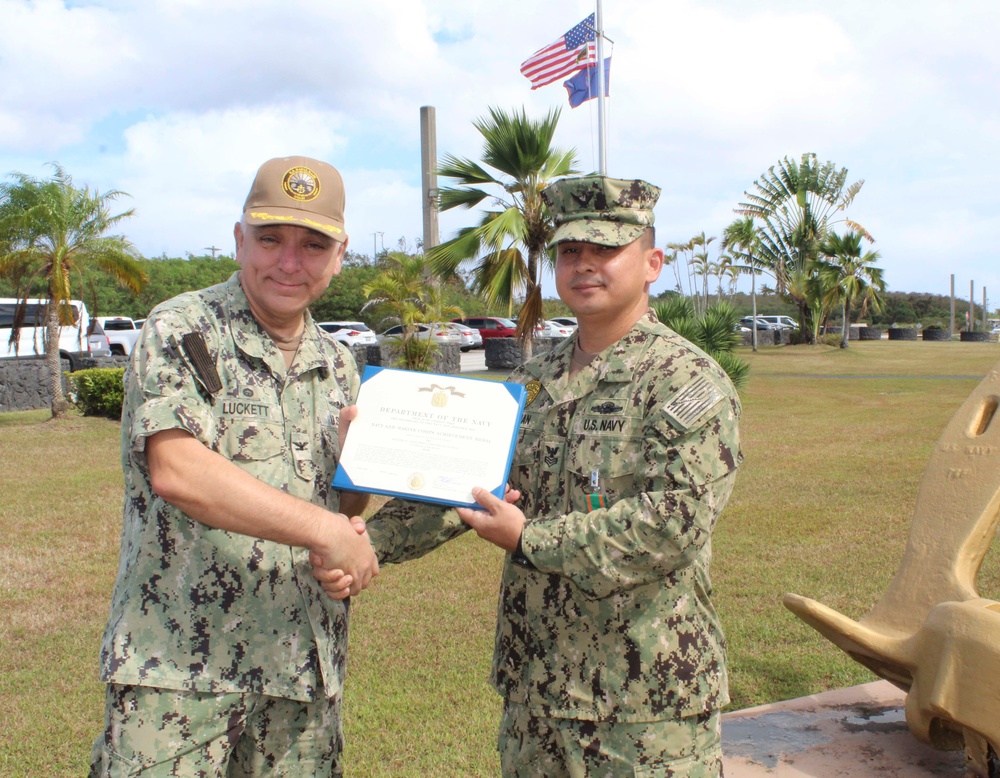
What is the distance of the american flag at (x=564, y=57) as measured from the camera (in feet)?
54.3

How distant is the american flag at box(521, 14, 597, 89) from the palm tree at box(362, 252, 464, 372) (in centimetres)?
414

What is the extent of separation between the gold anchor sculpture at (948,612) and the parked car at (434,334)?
1551 centimetres

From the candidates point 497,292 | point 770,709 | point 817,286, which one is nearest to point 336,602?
point 770,709

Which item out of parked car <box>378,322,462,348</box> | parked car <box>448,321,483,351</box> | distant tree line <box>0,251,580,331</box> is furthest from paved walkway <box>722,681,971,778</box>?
distant tree line <box>0,251,580,331</box>

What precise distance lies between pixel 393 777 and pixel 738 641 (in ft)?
7.09

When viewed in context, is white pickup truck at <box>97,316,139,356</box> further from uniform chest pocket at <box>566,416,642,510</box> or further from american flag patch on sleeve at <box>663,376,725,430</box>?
american flag patch on sleeve at <box>663,376,725,430</box>

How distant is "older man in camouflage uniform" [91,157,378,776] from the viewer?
1.97m

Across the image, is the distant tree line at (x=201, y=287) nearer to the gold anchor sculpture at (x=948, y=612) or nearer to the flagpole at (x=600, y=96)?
the flagpole at (x=600, y=96)

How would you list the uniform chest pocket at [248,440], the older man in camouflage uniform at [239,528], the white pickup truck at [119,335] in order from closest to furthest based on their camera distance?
the older man in camouflage uniform at [239,528] < the uniform chest pocket at [248,440] < the white pickup truck at [119,335]

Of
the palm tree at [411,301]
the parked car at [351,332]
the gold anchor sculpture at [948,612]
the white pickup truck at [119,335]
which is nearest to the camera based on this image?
the gold anchor sculpture at [948,612]

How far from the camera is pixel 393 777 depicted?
3.50 meters

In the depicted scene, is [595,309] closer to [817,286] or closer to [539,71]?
[539,71]

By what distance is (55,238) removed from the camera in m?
12.9

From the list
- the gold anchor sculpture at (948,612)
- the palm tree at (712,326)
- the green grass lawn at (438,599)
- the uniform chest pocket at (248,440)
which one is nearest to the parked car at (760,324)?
the palm tree at (712,326)
